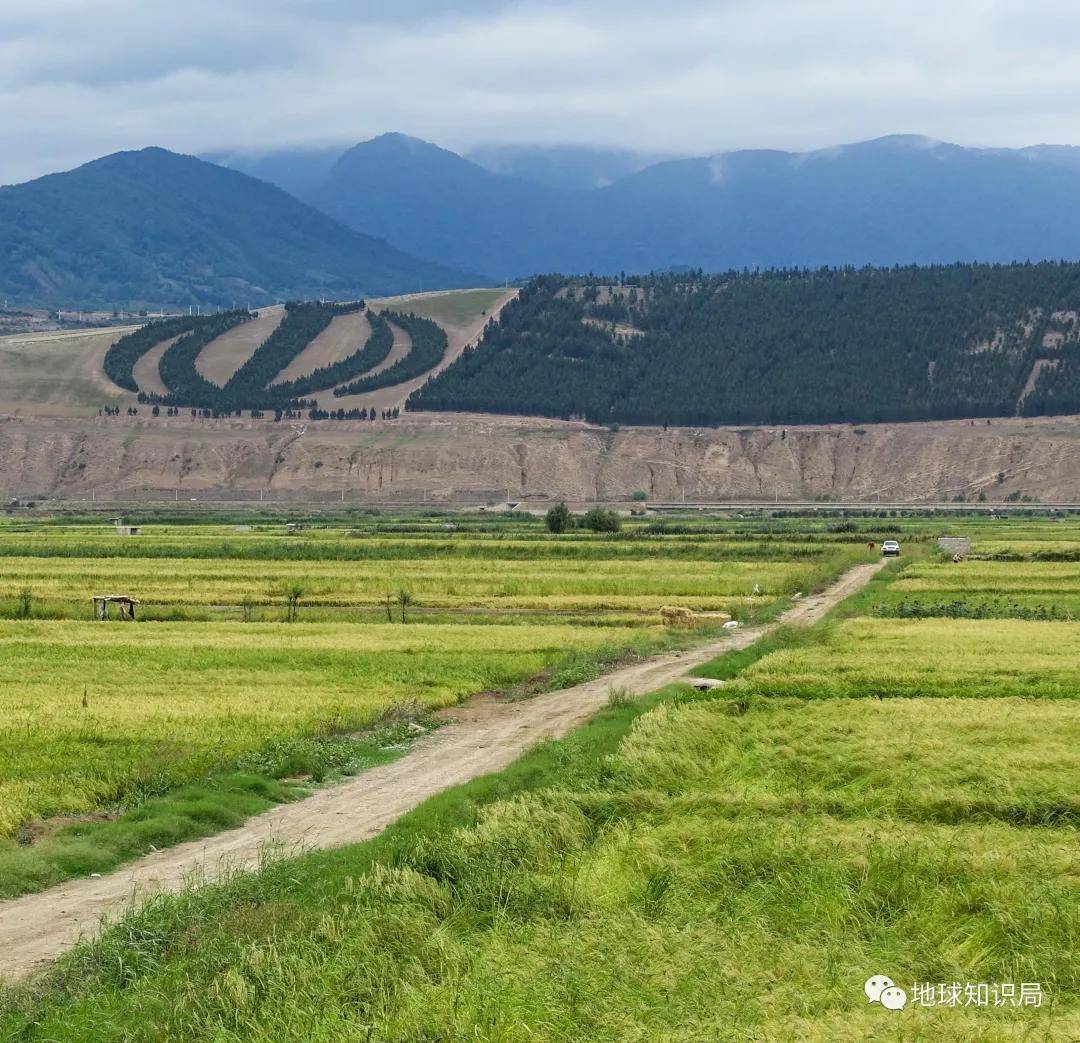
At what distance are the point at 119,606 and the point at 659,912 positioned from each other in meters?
38.4

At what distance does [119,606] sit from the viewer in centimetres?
5050

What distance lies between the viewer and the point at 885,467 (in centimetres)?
15112

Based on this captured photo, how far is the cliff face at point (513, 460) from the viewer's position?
147 m

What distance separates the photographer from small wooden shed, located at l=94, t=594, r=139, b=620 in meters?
48.0

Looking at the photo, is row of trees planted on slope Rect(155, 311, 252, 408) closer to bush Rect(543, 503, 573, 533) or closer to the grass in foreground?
bush Rect(543, 503, 573, 533)

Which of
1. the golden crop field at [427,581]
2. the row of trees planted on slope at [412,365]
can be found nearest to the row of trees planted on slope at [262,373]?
the row of trees planted on slope at [412,365]

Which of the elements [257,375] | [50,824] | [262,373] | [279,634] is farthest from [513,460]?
[50,824]

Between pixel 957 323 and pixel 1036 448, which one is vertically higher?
pixel 957 323

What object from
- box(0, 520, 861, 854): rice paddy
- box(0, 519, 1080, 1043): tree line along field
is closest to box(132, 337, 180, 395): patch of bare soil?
box(0, 520, 861, 854): rice paddy

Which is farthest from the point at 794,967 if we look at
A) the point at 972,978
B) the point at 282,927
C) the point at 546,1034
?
the point at 282,927

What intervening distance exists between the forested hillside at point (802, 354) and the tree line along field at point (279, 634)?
7644 cm

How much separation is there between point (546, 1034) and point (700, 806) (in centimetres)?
730

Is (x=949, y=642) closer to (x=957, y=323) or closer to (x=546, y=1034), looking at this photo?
(x=546, y=1034)

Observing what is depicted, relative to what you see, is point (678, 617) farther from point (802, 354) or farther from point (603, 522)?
point (802, 354)
